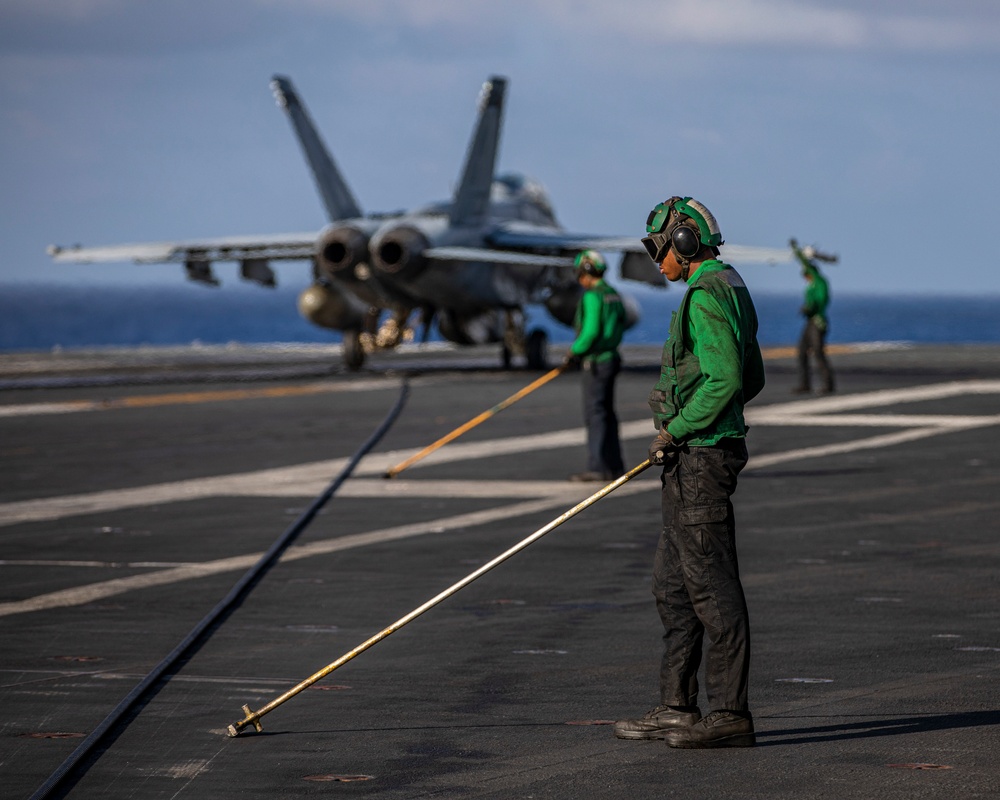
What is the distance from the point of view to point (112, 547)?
13.0m

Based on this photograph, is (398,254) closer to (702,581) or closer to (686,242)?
(686,242)

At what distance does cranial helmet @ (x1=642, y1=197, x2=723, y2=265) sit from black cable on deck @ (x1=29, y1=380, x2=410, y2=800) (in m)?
3.09

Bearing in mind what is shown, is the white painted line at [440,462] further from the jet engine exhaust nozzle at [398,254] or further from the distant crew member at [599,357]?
the jet engine exhaust nozzle at [398,254]

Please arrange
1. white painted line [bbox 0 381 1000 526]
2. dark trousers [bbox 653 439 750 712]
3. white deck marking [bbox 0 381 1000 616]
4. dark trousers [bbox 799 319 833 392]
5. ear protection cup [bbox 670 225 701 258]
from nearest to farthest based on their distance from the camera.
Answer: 1. dark trousers [bbox 653 439 750 712]
2. ear protection cup [bbox 670 225 701 258]
3. white deck marking [bbox 0 381 1000 616]
4. white painted line [bbox 0 381 1000 526]
5. dark trousers [bbox 799 319 833 392]

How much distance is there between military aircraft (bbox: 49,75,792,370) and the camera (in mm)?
34688

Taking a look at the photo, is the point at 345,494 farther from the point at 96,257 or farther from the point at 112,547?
the point at 96,257

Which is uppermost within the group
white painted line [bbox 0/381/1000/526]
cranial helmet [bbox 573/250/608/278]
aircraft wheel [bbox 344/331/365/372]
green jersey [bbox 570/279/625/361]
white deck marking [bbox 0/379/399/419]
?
cranial helmet [bbox 573/250/608/278]

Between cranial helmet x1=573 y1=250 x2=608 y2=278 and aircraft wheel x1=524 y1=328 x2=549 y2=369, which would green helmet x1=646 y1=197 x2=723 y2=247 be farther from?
aircraft wheel x1=524 y1=328 x2=549 y2=369

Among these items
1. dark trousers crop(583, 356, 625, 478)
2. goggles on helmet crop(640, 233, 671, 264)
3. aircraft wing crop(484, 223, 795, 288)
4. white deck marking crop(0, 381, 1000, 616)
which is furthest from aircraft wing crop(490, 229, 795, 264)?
goggles on helmet crop(640, 233, 671, 264)

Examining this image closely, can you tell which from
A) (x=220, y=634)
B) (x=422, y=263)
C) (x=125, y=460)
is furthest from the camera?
(x=422, y=263)

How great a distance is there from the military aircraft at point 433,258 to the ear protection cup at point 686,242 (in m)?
26.4

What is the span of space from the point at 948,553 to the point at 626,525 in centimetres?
277

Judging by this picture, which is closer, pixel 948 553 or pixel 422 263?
pixel 948 553

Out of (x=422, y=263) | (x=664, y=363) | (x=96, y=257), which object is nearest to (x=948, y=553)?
(x=664, y=363)
